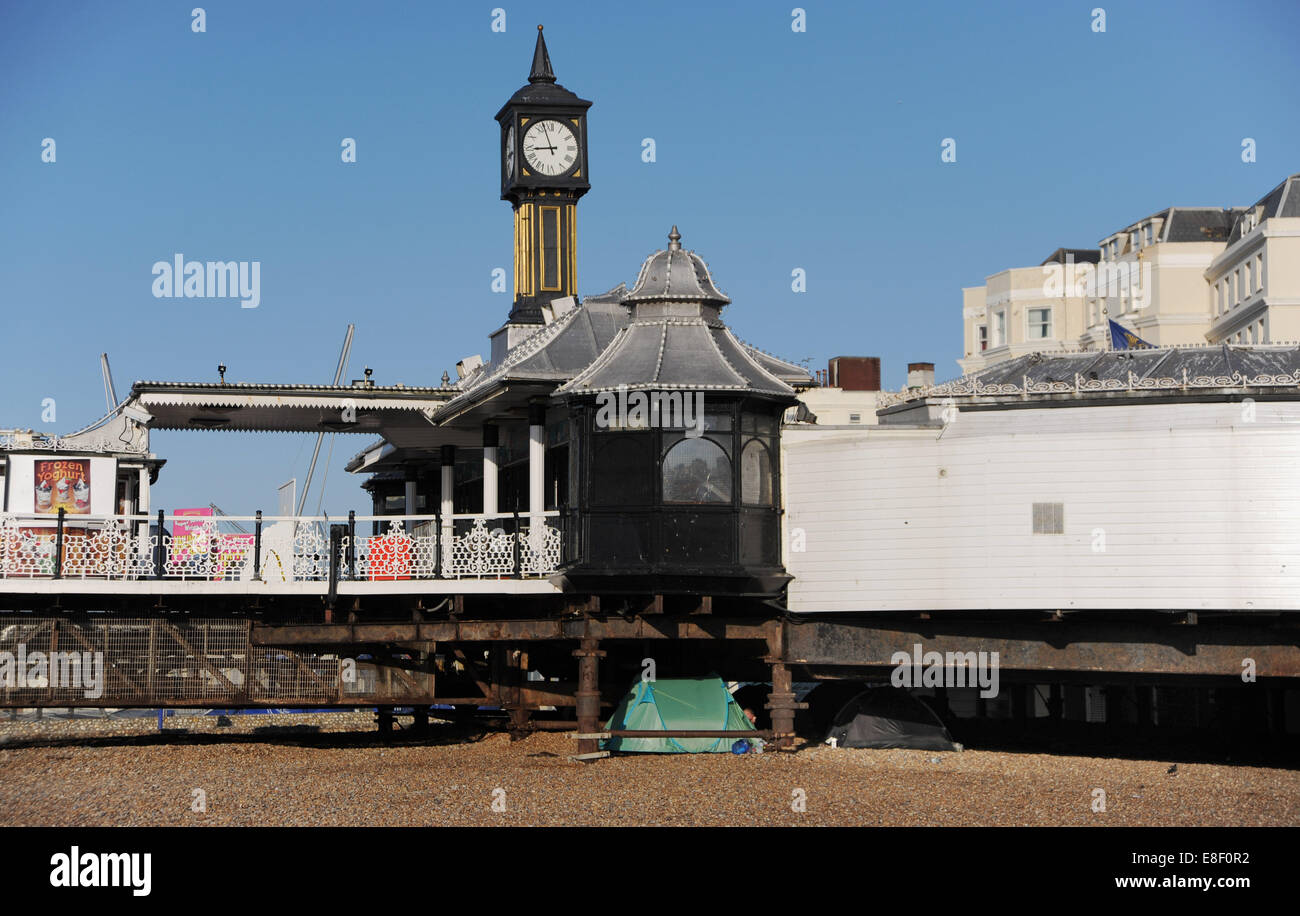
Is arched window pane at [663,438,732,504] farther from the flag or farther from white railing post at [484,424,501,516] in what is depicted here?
the flag

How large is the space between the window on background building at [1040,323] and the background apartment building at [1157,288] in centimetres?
5

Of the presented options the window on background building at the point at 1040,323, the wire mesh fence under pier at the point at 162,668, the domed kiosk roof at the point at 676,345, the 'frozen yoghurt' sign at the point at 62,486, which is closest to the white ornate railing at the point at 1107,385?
the domed kiosk roof at the point at 676,345

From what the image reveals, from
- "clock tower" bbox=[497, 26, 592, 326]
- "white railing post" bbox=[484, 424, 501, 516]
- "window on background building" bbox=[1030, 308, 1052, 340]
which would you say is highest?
"window on background building" bbox=[1030, 308, 1052, 340]

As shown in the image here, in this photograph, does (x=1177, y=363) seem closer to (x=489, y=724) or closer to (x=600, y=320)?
(x=600, y=320)

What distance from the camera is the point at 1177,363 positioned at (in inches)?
1439

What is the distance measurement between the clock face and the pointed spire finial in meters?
1.42

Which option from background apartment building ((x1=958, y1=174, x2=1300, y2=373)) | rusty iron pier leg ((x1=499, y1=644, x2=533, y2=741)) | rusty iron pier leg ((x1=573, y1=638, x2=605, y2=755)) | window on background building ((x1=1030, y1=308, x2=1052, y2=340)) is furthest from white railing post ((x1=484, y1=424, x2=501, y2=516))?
window on background building ((x1=1030, y1=308, x2=1052, y2=340))

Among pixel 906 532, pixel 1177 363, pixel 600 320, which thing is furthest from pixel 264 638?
pixel 1177 363

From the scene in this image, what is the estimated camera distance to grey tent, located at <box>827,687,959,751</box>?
31281mm

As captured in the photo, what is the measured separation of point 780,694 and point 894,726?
9.01 ft

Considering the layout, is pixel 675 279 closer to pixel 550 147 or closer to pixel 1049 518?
pixel 1049 518

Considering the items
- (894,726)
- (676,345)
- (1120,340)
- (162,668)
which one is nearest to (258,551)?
(162,668)

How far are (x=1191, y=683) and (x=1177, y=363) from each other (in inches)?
408

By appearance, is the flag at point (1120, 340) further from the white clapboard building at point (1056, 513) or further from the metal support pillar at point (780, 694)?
the metal support pillar at point (780, 694)
